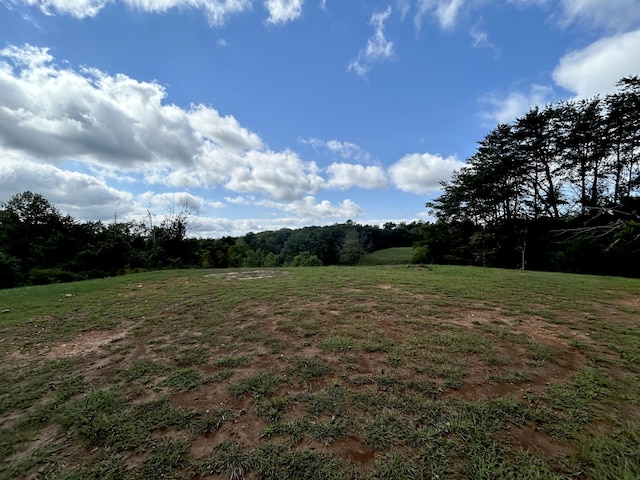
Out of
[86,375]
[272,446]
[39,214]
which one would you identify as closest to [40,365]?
[86,375]

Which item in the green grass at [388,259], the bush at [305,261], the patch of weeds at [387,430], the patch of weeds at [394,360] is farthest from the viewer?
the bush at [305,261]

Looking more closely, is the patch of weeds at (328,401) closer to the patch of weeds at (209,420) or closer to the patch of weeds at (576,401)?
the patch of weeds at (209,420)

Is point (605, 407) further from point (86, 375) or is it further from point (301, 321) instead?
point (86, 375)

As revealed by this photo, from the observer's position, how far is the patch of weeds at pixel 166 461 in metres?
1.53

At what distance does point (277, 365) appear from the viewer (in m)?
2.83

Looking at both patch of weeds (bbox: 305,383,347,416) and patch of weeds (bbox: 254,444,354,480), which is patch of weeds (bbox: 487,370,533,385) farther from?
patch of weeds (bbox: 254,444,354,480)

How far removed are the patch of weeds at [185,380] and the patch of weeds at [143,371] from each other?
18 cm

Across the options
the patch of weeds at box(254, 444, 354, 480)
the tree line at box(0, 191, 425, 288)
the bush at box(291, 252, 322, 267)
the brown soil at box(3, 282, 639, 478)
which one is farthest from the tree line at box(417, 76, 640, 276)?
the bush at box(291, 252, 322, 267)

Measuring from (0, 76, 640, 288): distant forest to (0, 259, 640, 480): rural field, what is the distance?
11.2 m

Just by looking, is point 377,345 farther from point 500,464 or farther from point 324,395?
point 500,464

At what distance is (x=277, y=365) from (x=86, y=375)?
2058 millimetres

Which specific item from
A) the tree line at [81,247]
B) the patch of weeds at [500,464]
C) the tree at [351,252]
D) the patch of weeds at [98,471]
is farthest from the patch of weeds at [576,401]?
the tree at [351,252]

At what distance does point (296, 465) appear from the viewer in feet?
5.16

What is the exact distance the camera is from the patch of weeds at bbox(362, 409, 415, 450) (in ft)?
5.69
